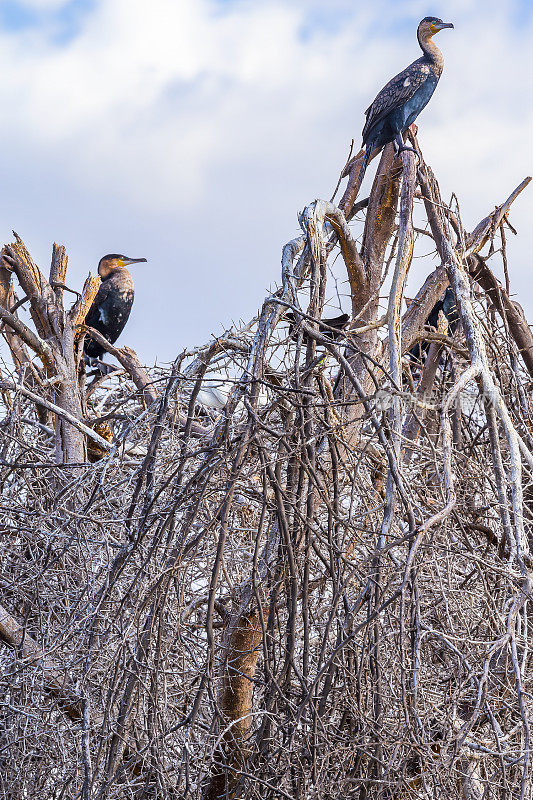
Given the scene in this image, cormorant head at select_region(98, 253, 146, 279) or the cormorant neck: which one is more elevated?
cormorant head at select_region(98, 253, 146, 279)

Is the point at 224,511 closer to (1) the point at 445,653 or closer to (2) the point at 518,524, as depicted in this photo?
(2) the point at 518,524

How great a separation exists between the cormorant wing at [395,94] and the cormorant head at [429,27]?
0.41 m

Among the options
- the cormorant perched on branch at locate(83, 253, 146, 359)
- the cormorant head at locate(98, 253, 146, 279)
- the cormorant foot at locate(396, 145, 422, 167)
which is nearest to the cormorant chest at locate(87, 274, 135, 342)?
the cormorant perched on branch at locate(83, 253, 146, 359)

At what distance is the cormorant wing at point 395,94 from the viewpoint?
Answer: 404 cm

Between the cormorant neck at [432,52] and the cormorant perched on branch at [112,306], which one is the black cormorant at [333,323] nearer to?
the cormorant neck at [432,52]

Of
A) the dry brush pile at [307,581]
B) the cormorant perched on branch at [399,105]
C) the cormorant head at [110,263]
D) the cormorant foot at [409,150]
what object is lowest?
the dry brush pile at [307,581]

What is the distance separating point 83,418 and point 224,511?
3.59m

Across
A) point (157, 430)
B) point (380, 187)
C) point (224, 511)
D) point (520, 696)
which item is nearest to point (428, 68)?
point (380, 187)

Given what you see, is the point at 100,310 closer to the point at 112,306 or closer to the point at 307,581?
the point at 112,306

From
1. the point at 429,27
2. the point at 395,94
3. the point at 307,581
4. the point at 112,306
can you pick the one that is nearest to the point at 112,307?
the point at 112,306

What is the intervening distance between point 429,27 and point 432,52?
0.28 meters

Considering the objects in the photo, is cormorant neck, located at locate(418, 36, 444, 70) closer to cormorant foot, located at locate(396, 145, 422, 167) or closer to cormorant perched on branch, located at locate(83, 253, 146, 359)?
cormorant foot, located at locate(396, 145, 422, 167)

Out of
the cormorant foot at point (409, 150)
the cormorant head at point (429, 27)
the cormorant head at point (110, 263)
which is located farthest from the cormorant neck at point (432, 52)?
the cormorant head at point (110, 263)

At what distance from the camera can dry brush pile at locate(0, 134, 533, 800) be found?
2.19 m
